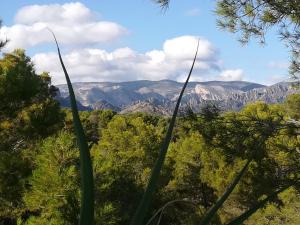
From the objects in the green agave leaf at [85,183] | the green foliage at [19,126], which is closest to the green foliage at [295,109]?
the green foliage at [19,126]

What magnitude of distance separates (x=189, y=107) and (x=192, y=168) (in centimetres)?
2446

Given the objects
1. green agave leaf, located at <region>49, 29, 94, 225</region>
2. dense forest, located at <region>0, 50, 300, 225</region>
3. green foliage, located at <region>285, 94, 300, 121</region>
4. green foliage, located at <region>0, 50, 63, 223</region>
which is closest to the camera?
green agave leaf, located at <region>49, 29, 94, 225</region>

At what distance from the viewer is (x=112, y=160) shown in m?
14.5

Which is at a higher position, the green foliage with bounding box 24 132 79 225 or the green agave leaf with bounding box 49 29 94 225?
the green agave leaf with bounding box 49 29 94 225

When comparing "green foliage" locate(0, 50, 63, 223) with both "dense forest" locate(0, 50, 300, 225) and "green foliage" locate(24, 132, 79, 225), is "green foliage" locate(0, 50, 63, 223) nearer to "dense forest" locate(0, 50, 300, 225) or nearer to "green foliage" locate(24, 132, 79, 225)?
"dense forest" locate(0, 50, 300, 225)

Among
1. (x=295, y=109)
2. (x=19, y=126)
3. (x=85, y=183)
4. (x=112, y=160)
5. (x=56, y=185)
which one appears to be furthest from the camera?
(x=112, y=160)

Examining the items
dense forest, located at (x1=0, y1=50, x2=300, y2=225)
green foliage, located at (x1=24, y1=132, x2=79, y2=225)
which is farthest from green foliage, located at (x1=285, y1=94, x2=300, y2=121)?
green foliage, located at (x1=24, y1=132, x2=79, y2=225)

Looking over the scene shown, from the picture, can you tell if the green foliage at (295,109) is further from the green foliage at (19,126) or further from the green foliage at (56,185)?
the green foliage at (19,126)

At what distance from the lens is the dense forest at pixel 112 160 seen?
19.2 feet

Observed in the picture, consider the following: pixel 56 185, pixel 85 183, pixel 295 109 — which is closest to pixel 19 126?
pixel 56 185

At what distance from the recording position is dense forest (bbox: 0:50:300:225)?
19.2 ft

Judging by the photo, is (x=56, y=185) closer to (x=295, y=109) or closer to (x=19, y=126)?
(x=19, y=126)

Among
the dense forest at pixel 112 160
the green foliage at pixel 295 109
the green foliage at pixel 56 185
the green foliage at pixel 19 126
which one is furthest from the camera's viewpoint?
the green foliage at pixel 295 109

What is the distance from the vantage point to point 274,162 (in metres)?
7.26
